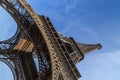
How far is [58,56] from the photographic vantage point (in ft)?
110

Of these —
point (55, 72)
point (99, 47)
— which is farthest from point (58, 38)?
point (99, 47)

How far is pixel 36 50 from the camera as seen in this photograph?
112 feet

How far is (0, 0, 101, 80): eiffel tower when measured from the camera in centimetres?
3244

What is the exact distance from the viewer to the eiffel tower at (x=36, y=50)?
3244cm

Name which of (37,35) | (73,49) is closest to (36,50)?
(37,35)

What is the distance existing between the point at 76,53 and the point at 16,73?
7.01 metres

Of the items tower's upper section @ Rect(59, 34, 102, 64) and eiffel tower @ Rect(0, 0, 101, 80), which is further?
tower's upper section @ Rect(59, 34, 102, 64)

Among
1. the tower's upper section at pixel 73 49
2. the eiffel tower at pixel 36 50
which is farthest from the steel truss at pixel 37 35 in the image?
the tower's upper section at pixel 73 49

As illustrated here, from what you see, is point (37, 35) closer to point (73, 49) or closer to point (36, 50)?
point (36, 50)

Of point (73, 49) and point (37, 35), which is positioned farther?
point (73, 49)

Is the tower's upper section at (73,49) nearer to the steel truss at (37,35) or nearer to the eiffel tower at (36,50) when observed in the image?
the eiffel tower at (36,50)

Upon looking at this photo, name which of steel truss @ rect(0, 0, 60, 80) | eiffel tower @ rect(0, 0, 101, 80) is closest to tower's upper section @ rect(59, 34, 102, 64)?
eiffel tower @ rect(0, 0, 101, 80)

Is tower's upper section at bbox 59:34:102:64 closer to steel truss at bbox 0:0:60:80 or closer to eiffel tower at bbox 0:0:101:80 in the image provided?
eiffel tower at bbox 0:0:101:80

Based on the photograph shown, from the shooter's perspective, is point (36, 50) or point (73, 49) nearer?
point (36, 50)
